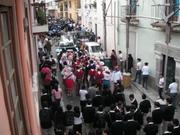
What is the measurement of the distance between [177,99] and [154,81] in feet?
9.63

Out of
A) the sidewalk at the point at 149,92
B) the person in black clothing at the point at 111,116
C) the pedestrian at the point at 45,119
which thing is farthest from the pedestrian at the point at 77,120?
the sidewalk at the point at 149,92

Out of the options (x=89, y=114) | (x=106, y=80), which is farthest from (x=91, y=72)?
(x=89, y=114)

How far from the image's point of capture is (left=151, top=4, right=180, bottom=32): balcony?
556 inches

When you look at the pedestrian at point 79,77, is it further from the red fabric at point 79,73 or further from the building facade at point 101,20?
the building facade at point 101,20

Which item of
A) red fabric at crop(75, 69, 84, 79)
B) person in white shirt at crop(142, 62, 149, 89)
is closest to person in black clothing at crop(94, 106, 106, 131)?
red fabric at crop(75, 69, 84, 79)

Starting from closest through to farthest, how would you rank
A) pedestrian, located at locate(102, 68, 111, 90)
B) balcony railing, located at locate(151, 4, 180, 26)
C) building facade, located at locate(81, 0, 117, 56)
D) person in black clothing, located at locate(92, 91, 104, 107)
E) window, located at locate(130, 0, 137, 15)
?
person in black clothing, located at locate(92, 91, 104, 107), balcony railing, located at locate(151, 4, 180, 26), pedestrian, located at locate(102, 68, 111, 90), window, located at locate(130, 0, 137, 15), building facade, located at locate(81, 0, 117, 56)

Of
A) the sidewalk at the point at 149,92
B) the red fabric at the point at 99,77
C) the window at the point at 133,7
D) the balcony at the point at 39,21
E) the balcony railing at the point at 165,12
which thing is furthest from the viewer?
the window at the point at 133,7

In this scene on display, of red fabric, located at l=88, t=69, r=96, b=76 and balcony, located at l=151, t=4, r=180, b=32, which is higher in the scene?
balcony, located at l=151, t=4, r=180, b=32

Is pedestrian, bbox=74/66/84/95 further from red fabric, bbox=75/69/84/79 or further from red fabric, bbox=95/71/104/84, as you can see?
red fabric, bbox=95/71/104/84

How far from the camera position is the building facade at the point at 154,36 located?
48.3 ft

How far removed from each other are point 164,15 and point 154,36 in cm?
188

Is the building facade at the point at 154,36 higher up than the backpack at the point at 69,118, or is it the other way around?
the building facade at the point at 154,36

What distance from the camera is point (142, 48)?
19172mm

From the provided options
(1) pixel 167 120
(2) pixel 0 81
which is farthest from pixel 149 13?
(2) pixel 0 81
